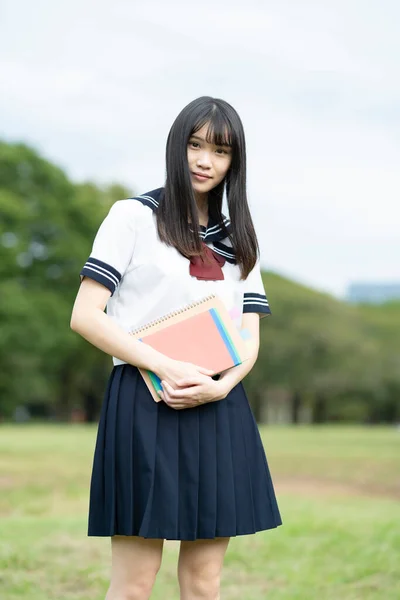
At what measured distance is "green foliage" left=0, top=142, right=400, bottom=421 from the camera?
24234mm

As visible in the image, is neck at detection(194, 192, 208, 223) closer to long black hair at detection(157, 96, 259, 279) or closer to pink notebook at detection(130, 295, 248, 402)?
long black hair at detection(157, 96, 259, 279)

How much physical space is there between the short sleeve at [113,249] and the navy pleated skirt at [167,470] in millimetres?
277

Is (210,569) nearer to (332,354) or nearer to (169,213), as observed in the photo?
(169,213)

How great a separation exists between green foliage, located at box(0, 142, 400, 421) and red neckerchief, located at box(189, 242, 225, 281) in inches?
833

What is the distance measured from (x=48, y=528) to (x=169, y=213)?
4326 millimetres

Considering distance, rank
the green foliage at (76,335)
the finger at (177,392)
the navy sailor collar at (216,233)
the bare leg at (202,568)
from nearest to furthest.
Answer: the finger at (177,392), the bare leg at (202,568), the navy sailor collar at (216,233), the green foliage at (76,335)

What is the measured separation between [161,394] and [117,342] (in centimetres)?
19

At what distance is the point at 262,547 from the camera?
5.82m

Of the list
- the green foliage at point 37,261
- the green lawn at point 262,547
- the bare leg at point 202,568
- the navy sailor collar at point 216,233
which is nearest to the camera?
the bare leg at point 202,568

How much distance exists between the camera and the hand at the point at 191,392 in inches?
101

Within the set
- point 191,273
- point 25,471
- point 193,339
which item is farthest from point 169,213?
point 25,471

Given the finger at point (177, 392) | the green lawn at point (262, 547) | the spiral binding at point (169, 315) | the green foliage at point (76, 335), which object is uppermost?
the green foliage at point (76, 335)

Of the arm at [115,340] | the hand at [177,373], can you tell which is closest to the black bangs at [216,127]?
the arm at [115,340]

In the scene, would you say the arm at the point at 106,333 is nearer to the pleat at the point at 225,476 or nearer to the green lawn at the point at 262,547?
the pleat at the point at 225,476
